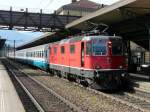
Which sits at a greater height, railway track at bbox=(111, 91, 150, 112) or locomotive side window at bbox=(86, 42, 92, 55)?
locomotive side window at bbox=(86, 42, 92, 55)

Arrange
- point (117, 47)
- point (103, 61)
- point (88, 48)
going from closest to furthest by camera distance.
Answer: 1. point (103, 61)
2. point (117, 47)
3. point (88, 48)

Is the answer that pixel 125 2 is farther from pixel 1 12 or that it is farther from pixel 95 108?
pixel 1 12

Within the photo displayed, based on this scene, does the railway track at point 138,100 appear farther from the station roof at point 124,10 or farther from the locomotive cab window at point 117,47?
the station roof at point 124,10

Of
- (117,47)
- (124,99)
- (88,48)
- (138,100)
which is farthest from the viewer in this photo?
(88,48)

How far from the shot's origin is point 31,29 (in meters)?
48.9

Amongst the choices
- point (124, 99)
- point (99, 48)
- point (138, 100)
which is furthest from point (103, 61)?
point (138, 100)

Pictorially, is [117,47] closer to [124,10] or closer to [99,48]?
[99,48]

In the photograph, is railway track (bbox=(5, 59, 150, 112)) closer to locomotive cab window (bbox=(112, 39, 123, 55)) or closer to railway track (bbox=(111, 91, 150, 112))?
railway track (bbox=(111, 91, 150, 112))

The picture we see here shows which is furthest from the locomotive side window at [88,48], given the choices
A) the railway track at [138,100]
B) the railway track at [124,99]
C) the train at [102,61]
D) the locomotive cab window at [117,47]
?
the railway track at [138,100]

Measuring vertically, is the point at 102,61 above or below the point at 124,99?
above

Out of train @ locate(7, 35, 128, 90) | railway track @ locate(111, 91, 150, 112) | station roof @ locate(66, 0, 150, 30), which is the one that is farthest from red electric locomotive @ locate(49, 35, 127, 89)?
station roof @ locate(66, 0, 150, 30)

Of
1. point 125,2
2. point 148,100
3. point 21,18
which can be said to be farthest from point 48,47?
point 148,100

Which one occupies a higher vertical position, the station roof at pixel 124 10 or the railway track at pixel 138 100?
the station roof at pixel 124 10

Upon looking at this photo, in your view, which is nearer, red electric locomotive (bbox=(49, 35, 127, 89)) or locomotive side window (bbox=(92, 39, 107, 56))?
red electric locomotive (bbox=(49, 35, 127, 89))
